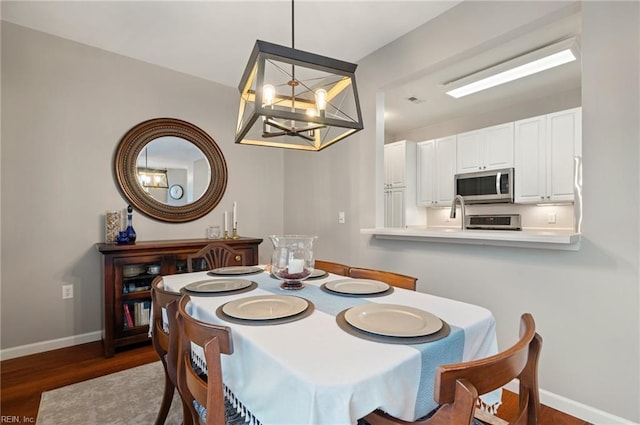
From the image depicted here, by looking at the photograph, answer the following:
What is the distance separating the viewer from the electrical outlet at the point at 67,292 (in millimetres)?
2594

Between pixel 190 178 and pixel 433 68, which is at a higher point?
pixel 433 68

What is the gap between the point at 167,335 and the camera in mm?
1315

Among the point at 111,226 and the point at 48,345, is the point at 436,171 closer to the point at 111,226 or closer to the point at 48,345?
the point at 111,226

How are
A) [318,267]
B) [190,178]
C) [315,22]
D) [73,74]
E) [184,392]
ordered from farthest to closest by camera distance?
[190,178] → [73,74] → [315,22] → [318,267] → [184,392]

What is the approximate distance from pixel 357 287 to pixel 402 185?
341 centimetres

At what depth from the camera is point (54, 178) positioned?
8.38ft

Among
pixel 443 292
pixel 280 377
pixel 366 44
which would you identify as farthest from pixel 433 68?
pixel 280 377

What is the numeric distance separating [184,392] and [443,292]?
1.84m

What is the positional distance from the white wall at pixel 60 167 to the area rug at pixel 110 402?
0.90m

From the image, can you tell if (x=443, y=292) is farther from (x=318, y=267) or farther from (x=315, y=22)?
(x=315, y=22)

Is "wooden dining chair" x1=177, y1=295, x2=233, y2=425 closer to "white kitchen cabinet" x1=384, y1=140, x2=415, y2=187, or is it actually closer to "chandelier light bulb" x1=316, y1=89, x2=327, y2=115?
"chandelier light bulb" x1=316, y1=89, x2=327, y2=115

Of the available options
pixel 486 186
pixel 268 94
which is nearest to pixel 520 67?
pixel 486 186

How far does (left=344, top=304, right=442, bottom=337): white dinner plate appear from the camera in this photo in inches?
37.8

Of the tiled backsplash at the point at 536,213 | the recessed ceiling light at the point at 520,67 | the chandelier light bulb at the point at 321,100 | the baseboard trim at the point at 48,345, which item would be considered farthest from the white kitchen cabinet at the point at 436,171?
the baseboard trim at the point at 48,345
